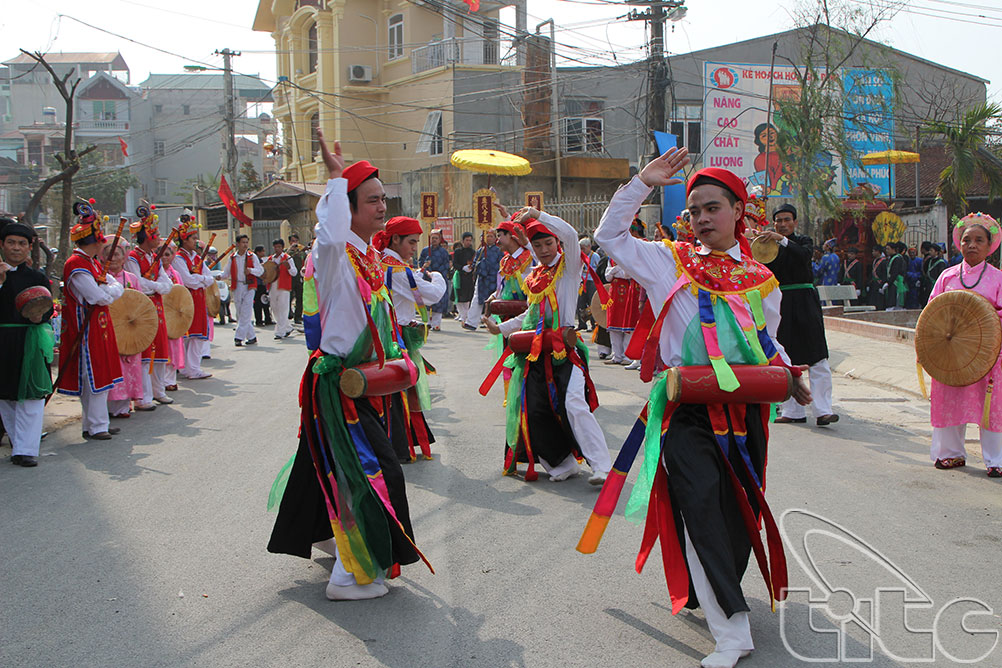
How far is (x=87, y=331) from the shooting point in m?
9.03

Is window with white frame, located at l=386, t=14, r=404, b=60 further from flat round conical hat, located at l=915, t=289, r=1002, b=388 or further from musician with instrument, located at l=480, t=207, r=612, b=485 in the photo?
flat round conical hat, located at l=915, t=289, r=1002, b=388

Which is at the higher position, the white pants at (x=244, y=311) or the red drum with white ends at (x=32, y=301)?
the red drum with white ends at (x=32, y=301)

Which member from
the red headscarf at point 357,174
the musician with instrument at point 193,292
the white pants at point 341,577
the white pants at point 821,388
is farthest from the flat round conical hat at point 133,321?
the white pants at point 821,388

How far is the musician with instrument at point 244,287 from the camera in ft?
60.5

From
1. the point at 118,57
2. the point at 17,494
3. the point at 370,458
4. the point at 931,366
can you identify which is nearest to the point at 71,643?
the point at 370,458

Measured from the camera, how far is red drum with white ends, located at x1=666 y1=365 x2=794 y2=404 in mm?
3920

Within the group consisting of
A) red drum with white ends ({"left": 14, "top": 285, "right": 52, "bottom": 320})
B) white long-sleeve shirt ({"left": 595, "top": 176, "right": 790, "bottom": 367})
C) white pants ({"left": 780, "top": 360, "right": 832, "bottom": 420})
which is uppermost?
white long-sleeve shirt ({"left": 595, "top": 176, "right": 790, "bottom": 367})

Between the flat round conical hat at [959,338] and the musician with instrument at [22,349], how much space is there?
717 centimetres

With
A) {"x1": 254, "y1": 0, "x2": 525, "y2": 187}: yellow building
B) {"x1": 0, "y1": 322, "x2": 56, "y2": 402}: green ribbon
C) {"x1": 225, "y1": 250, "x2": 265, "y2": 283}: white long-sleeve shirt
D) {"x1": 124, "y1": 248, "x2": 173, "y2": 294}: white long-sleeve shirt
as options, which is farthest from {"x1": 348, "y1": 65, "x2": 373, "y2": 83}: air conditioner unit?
{"x1": 0, "y1": 322, "x2": 56, "y2": 402}: green ribbon

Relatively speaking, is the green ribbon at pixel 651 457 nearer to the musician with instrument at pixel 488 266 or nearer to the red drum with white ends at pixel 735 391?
the red drum with white ends at pixel 735 391

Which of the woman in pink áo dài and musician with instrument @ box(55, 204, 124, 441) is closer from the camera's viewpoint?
the woman in pink áo dài

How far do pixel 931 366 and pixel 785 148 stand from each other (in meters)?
16.1

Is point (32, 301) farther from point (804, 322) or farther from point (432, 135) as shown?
point (432, 135)

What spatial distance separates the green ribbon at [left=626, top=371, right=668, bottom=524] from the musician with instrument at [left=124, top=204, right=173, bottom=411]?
8350 millimetres
